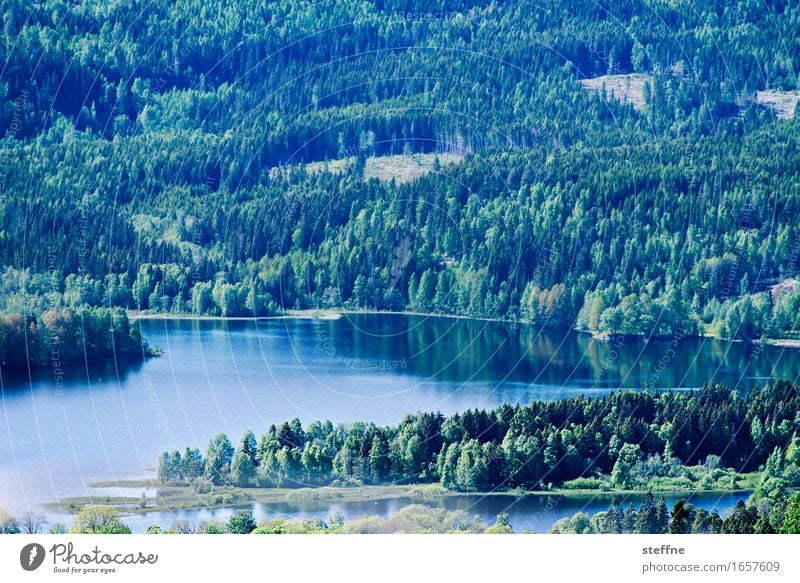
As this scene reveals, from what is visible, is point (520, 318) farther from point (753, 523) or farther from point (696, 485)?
point (753, 523)

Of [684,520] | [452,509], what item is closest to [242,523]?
[452,509]

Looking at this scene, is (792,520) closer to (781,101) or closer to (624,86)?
(781,101)

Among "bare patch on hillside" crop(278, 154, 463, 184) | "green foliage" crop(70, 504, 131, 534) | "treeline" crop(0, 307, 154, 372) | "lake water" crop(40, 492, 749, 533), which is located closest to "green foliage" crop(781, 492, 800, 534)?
"lake water" crop(40, 492, 749, 533)

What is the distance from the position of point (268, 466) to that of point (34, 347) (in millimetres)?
15739

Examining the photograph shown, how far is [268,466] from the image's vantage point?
4722cm

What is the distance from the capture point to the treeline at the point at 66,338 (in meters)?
59.5

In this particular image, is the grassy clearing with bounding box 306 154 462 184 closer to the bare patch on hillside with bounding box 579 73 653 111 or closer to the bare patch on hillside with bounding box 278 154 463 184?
the bare patch on hillside with bounding box 278 154 463 184

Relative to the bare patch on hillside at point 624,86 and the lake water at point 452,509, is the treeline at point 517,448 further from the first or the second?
the bare patch on hillside at point 624,86

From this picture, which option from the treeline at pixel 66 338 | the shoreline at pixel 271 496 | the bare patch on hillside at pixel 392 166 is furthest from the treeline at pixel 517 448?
the bare patch on hillside at pixel 392 166

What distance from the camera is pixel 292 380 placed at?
2298 inches

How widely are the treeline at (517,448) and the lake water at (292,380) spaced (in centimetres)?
316

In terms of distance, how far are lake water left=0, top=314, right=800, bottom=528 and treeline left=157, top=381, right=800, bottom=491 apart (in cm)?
316
